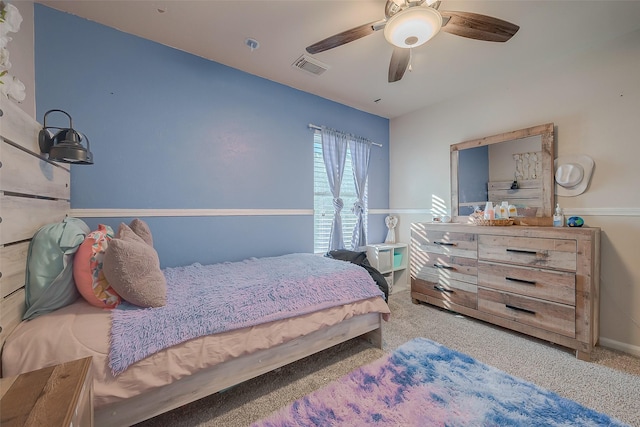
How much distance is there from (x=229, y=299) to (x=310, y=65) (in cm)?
217

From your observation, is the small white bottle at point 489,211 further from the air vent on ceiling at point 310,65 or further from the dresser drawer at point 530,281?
the air vent on ceiling at point 310,65

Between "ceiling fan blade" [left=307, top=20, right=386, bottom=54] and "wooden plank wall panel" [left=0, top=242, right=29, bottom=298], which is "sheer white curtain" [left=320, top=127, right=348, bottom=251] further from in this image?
"wooden plank wall panel" [left=0, top=242, right=29, bottom=298]

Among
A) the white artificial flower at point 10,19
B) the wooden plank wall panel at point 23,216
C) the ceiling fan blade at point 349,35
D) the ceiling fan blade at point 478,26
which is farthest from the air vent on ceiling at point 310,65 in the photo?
the wooden plank wall panel at point 23,216

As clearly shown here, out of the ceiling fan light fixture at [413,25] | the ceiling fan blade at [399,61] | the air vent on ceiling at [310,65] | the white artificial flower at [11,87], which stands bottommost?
the white artificial flower at [11,87]

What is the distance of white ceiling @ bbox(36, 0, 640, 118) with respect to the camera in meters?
1.69

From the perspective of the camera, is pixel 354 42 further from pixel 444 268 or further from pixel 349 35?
pixel 444 268

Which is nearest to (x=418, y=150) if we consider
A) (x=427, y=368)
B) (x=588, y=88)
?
(x=588, y=88)

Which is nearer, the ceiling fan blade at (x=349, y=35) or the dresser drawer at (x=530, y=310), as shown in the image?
the ceiling fan blade at (x=349, y=35)

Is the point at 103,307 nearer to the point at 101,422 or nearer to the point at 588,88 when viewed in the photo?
the point at 101,422

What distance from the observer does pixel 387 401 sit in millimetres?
1425

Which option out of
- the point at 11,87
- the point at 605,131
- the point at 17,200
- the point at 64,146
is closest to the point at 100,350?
the point at 17,200

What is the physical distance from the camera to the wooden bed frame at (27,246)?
0.99 m

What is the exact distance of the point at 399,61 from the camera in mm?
1839

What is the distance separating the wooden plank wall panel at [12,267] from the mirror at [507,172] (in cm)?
348
